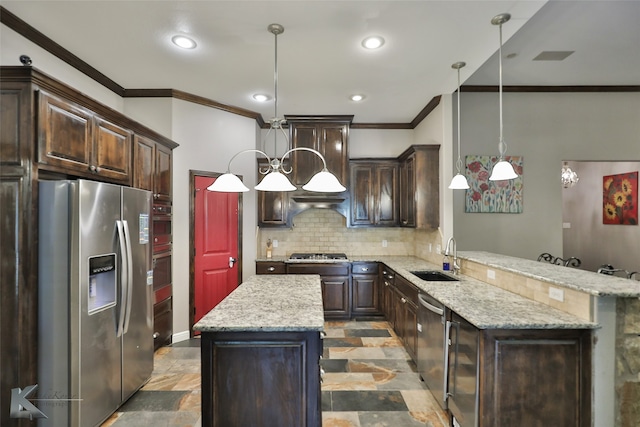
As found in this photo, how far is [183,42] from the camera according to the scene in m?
2.53

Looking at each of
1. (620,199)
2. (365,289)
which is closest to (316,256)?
(365,289)

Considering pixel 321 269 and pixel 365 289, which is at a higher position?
pixel 321 269

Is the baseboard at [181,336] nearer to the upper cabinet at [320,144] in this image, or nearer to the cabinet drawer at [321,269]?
the cabinet drawer at [321,269]

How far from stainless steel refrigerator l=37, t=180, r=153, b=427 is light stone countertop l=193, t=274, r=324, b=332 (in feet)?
2.81

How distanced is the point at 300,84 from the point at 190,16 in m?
1.36

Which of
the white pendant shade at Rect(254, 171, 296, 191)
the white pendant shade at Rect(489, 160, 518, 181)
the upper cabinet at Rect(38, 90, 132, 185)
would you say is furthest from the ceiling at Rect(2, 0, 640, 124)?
the white pendant shade at Rect(254, 171, 296, 191)

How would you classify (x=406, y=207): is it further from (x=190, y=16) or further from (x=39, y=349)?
(x=39, y=349)

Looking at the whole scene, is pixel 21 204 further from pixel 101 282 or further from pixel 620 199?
pixel 620 199

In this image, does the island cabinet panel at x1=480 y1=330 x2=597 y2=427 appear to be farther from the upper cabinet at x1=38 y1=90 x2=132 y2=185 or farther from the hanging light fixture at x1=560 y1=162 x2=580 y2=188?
the hanging light fixture at x1=560 y1=162 x2=580 y2=188

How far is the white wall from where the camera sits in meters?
3.87

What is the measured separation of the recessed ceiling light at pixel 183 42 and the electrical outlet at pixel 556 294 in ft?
11.1

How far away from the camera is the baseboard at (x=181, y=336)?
11.5ft

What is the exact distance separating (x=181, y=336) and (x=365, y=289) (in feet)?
8.25

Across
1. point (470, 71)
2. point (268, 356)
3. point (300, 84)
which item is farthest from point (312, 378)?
point (470, 71)
